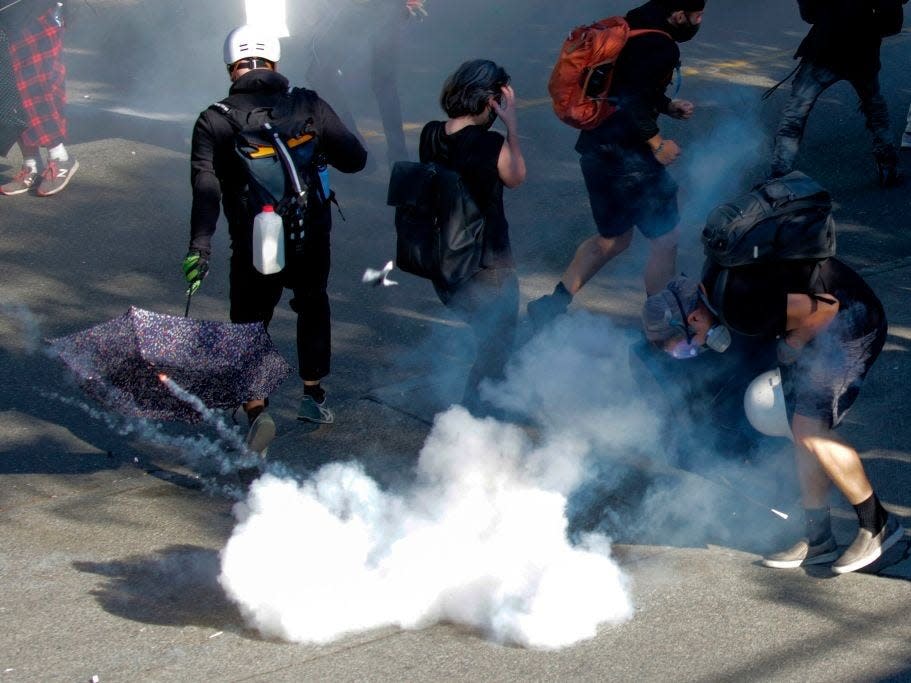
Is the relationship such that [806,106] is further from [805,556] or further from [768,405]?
[805,556]

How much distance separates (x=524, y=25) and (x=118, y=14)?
4.47m

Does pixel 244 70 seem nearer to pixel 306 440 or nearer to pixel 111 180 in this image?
pixel 306 440

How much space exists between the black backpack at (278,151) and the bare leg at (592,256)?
1.64 metres

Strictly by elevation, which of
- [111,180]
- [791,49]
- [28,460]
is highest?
[791,49]

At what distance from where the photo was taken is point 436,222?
4453 millimetres

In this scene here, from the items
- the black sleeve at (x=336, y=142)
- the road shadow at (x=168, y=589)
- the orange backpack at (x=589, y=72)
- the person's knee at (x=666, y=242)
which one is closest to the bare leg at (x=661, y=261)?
the person's knee at (x=666, y=242)

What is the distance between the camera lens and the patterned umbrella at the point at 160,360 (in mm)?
4004

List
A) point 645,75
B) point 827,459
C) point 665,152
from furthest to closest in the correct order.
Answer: point 665,152 < point 645,75 < point 827,459

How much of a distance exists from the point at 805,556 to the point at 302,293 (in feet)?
7.03

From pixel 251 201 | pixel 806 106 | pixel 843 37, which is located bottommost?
pixel 251 201

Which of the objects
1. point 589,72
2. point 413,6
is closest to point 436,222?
point 589,72

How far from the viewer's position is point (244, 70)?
4.34m

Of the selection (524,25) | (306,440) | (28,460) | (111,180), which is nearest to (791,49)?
(524,25)

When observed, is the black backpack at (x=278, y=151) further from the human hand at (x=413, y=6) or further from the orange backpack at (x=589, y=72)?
the human hand at (x=413, y=6)
